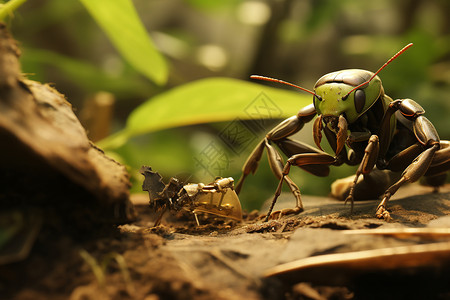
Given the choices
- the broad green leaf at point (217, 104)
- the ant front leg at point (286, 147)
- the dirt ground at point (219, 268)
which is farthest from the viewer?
the broad green leaf at point (217, 104)

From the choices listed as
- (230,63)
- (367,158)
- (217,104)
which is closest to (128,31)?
(217,104)

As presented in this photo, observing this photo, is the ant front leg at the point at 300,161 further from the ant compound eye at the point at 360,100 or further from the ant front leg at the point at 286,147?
the ant compound eye at the point at 360,100

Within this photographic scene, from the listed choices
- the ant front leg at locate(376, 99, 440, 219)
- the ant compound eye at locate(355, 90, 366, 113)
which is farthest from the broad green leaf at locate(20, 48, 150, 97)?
the ant front leg at locate(376, 99, 440, 219)

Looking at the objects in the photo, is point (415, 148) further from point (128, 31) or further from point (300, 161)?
point (128, 31)

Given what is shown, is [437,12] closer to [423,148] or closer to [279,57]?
[279,57]

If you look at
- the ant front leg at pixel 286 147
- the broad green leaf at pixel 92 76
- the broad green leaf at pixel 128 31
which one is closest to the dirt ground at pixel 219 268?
the ant front leg at pixel 286 147

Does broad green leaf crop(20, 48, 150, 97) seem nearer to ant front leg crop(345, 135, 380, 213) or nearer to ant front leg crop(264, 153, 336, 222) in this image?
ant front leg crop(264, 153, 336, 222)
